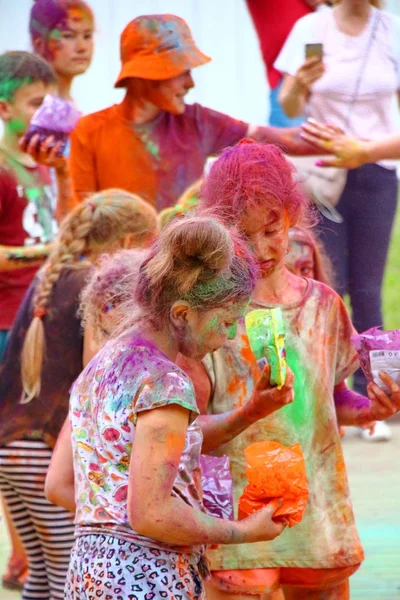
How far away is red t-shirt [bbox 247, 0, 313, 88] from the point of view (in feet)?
19.4

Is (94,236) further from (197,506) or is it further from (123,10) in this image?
(123,10)

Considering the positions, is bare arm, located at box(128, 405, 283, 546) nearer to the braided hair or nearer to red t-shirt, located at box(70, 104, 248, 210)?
the braided hair

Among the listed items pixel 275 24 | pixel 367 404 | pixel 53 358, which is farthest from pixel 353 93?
pixel 367 404

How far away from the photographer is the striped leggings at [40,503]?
3.75 metres

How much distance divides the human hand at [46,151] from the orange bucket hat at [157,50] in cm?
68

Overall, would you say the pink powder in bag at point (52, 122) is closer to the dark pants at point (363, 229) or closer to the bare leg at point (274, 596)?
the dark pants at point (363, 229)

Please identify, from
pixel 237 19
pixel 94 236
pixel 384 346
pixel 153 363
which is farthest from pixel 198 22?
pixel 153 363

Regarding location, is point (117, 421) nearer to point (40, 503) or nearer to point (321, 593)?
point (321, 593)

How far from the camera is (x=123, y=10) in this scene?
22.7ft

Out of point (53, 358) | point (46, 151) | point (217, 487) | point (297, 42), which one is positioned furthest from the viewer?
point (297, 42)

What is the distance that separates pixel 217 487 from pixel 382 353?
521 millimetres

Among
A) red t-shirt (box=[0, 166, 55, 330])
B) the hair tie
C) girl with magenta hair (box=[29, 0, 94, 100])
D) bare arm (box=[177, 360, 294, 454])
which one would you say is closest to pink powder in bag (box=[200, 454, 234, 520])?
bare arm (box=[177, 360, 294, 454])

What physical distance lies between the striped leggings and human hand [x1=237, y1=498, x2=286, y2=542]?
4.72 ft

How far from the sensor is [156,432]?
214 cm
